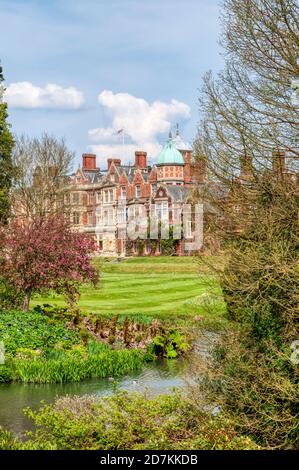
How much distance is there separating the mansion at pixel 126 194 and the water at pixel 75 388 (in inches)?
1624

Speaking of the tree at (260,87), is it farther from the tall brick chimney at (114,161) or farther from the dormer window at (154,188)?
the tall brick chimney at (114,161)

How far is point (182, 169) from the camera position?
224 feet

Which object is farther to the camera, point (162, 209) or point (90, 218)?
point (90, 218)

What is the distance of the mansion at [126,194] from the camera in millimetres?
65625

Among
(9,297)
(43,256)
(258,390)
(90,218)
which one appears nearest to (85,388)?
(43,256)

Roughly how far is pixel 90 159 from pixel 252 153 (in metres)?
72.5

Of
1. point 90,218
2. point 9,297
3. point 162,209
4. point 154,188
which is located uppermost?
point 154,188

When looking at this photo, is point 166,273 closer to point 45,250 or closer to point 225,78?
point 45,250

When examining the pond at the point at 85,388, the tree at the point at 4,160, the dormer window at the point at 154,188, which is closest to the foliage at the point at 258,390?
the pond at the point at 85,388

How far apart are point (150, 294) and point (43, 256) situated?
13885 millimetres

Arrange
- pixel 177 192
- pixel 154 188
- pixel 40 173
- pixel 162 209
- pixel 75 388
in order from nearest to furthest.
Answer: pixel 75 388
pixel 40 173
pixel 177 192
pixel 162 209
pixel 154 188

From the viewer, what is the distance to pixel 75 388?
1457 cm

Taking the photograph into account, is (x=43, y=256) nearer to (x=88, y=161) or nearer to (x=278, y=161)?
(x=278, y=161)
